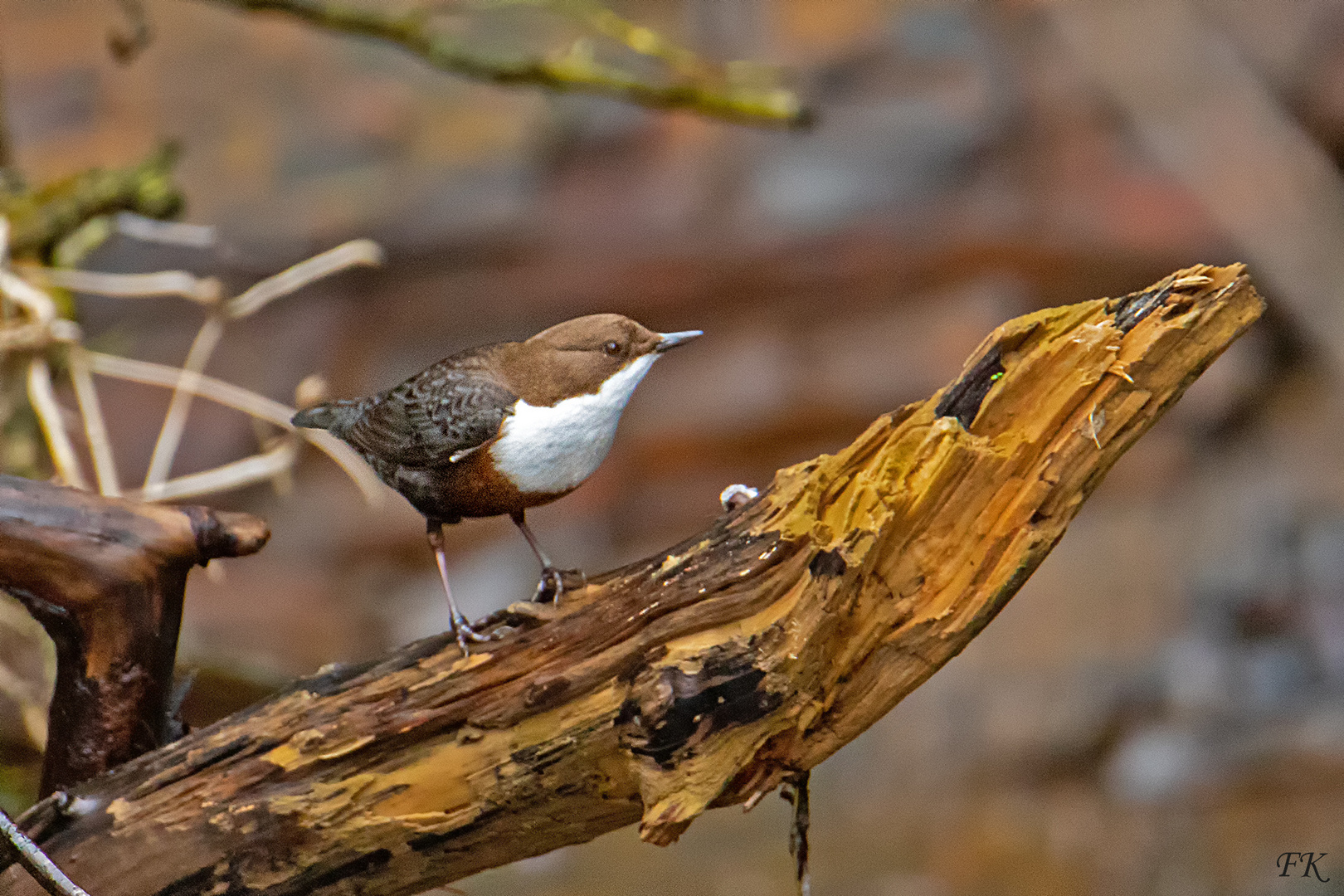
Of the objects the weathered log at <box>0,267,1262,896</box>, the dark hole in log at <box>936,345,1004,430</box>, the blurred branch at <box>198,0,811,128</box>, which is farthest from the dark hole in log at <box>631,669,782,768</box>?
the blurred branch at <box>198,0,811,128</box>

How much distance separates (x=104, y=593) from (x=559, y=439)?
2.17 feet

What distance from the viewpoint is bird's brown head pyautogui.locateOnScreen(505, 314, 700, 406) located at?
1744 millimetres

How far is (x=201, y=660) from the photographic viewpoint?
2715 millimetres

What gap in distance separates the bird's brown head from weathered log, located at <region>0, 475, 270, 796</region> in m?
0.45

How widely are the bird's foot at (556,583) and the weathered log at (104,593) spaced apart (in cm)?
43

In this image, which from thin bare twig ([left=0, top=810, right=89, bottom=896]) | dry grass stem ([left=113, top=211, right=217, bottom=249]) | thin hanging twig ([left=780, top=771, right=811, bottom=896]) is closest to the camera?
thin bare twig ([left=0, top=810, right=89, bottom=896])

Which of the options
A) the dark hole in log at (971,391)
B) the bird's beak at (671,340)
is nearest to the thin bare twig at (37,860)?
the bird's beak at (671,340)

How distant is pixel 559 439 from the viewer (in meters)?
1.73

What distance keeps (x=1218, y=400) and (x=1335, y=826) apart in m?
1.88

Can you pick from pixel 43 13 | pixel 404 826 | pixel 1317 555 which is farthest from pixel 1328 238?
pixel 43 13

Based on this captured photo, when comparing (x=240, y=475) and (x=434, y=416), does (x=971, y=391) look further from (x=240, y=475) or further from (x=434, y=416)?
(x=240, y=475)

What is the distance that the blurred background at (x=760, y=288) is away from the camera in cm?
458

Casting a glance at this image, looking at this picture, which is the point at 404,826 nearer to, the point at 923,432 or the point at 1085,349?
the point at 923,432

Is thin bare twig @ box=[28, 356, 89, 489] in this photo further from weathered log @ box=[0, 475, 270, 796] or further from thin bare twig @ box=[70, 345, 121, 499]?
weathered log @ box=[0, 475, 270, 796]
